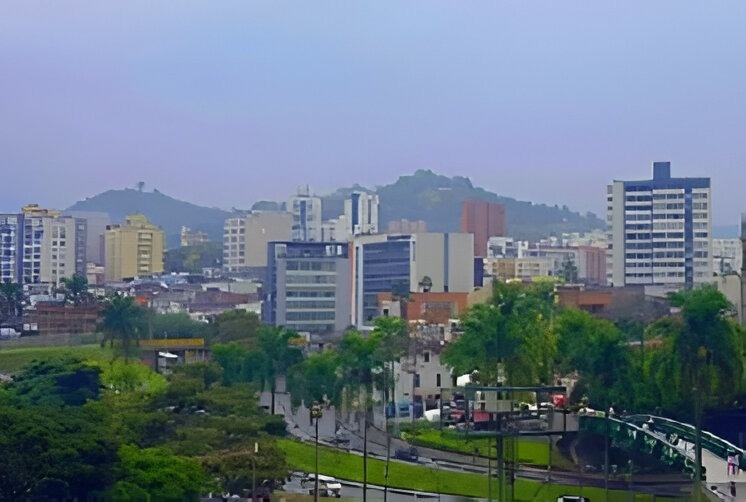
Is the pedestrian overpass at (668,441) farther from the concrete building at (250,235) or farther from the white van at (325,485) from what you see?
the concrete building at (250,235)

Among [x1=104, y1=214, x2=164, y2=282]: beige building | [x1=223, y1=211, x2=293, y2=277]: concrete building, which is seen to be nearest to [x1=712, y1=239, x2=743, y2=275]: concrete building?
[x1=223, y1=211, x2=293, y2=277]: concrete building

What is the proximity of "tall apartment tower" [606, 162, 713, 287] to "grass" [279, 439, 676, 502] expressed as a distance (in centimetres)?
1205

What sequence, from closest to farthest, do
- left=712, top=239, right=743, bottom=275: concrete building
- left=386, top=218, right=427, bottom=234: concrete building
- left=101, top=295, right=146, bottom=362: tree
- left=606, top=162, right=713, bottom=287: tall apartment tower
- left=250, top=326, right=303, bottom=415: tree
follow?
left=250, top=326, right=303, bottom=415: tree < left=101, top=295, right=146, bottom=362: tree < left=712, top=239, right=743, bottom=275: concrete building < left=606, top=162, right=713, bottom=287: tall apartment tower < left=386, top=218, right=427, bottom=234: concrete building

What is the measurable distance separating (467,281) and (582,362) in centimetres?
876

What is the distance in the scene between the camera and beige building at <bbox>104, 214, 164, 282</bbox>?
25.0m

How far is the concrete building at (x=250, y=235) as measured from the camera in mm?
26047

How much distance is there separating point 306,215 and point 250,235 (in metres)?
1.42

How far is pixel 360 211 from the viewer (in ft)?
96.2

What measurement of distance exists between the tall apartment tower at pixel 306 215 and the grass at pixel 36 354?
1177 cm

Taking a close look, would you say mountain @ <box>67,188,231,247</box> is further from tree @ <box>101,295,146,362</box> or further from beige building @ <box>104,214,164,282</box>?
tree @ <box>101,295,146,362</box>

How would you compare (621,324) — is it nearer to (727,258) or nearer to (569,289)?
(569,289)

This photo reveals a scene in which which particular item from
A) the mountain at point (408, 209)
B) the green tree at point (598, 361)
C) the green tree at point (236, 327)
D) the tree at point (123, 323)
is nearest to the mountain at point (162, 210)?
the mountain at point (408, 209)

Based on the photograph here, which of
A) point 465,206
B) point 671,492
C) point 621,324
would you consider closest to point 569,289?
point 621,324

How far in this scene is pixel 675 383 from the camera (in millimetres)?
9398
